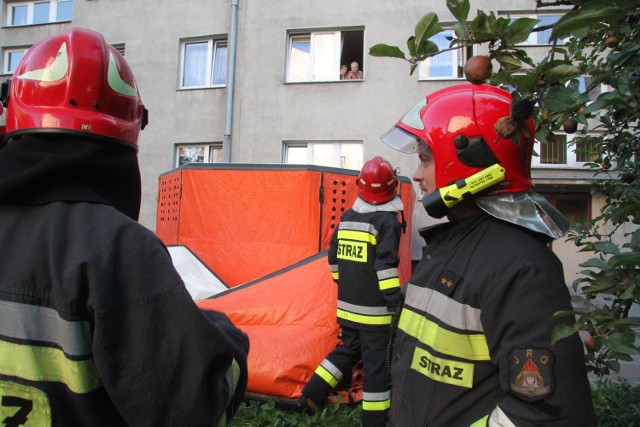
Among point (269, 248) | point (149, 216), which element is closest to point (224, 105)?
point (149, 216)

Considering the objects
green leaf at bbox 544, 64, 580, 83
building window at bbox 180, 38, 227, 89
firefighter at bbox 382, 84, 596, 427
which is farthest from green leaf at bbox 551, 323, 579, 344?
building window at bbox 180, 38, 227, 89

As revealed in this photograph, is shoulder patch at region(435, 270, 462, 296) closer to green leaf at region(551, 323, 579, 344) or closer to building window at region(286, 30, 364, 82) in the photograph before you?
green leaf at region(551, 323, 579, 344)

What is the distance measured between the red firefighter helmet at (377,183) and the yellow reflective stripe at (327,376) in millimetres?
1478

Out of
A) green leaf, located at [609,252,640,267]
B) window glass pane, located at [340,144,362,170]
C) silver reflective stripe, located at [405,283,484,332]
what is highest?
window glass pane, located at [340,144,362,170]

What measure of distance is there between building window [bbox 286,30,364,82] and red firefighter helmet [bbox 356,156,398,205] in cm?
798

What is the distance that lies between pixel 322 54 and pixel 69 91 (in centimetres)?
1147

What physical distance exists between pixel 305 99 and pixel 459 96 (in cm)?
1042

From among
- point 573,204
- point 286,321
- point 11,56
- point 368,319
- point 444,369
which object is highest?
point 11,56

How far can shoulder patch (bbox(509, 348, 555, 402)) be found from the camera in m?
1.23

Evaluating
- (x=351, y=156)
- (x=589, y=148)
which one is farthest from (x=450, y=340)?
(x=351, y=156)

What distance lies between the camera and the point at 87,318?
1.00 m

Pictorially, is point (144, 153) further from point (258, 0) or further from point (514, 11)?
point (514, 11)

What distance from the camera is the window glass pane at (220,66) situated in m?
12.9

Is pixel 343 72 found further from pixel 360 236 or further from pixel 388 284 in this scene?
pixel 388 284
